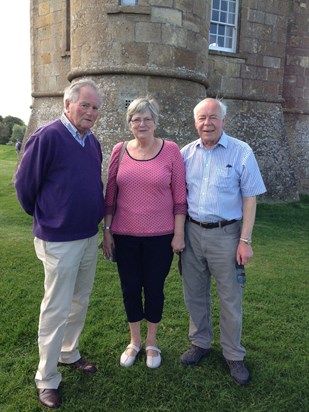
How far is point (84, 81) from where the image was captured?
2.64 metres

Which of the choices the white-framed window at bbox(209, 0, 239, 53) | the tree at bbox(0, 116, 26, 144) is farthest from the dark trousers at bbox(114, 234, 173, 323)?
the tree at bbox(0, 116, 26, 144)

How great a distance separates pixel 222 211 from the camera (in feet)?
9.45

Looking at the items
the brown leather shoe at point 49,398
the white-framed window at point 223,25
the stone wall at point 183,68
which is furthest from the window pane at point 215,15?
the brown leather shoe at point 49,398

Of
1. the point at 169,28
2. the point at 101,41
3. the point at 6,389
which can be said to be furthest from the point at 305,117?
the point at 6,389

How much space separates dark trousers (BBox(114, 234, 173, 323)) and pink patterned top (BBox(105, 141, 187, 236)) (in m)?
0.09

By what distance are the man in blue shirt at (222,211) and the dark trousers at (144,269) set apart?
24 centimetres

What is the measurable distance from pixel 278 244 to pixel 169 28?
4.54 meters

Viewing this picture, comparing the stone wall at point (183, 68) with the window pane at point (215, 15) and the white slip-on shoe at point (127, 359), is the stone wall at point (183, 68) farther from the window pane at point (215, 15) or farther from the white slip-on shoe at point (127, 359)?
the white slip-on shoe at point (127, 359)

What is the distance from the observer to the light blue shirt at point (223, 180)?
Result: 2.83 meters

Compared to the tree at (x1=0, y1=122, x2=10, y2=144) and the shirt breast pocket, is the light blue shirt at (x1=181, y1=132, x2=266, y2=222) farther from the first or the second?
the tree at (x1=0, y1=122, x2=10, y2=144)

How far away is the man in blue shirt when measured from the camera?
2.84 meters

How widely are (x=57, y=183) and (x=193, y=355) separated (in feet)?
5.89

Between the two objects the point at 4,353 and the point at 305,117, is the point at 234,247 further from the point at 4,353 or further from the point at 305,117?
the point at 305,117

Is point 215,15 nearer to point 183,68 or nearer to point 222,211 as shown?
point 183,68
